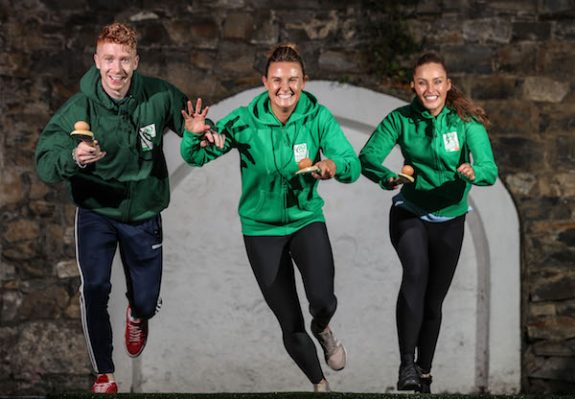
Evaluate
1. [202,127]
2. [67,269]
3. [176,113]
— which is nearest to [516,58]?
[176,113]

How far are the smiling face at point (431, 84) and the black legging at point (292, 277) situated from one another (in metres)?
0.89

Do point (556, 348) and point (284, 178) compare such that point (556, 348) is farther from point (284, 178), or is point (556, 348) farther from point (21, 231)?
point (21, 231)

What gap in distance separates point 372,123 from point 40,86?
2.24 meters

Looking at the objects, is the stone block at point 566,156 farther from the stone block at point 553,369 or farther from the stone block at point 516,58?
the stone block at point 553,369

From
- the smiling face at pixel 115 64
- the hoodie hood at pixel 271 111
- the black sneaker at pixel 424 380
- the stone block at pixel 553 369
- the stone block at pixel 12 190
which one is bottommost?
the stone block at pixel 553 369

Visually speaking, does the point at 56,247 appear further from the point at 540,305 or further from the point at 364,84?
the point at 540,305

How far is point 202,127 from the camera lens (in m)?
6.00

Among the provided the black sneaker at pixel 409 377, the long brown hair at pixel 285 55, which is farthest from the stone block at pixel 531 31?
the black sneaker at pixel 409 377

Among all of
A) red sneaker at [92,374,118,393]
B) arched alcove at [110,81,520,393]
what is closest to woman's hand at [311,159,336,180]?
red sneaker at [92,374,118,393]

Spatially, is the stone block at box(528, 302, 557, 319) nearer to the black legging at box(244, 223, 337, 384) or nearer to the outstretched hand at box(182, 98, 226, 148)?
the black legging at box(244, 223, 337, 384)

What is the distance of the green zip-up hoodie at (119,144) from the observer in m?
6.15

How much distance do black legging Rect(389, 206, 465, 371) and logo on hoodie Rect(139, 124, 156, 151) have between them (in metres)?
1.41

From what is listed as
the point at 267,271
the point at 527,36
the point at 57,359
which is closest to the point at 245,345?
the point at 57,359

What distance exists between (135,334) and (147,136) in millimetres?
1171
